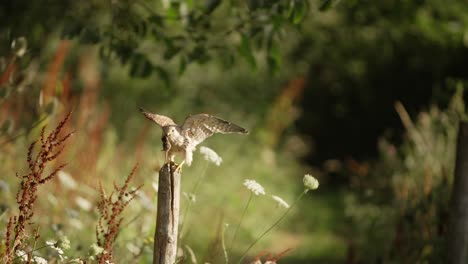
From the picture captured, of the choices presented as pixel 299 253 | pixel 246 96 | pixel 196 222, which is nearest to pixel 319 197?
pixel 246 96

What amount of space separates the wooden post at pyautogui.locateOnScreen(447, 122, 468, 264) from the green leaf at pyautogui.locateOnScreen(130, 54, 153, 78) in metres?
1.77

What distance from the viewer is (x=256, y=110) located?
9547mm

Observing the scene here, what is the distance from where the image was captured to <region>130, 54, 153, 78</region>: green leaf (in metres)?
3.51

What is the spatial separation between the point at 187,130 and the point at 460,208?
69.0 inches

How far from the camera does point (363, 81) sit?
9.80 metres

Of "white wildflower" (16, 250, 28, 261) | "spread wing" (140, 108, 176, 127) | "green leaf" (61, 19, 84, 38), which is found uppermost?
"green leaf" (61, 19, 84, 38)

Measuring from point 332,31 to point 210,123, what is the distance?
3299 mm

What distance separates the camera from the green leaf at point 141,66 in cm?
351

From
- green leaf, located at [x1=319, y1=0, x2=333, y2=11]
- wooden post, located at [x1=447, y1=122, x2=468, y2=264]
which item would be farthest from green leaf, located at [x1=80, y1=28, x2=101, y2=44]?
wooden post, located at [x1=447, y1=122, x2=468, y2=264]

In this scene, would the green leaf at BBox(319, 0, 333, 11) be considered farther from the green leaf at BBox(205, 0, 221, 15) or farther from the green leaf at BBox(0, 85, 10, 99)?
the green leaf at BBox(0, 85, 10, 99)

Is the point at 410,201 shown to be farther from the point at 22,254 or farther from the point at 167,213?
the point at 22,254

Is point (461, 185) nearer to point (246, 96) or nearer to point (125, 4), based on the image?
point (125, 4)

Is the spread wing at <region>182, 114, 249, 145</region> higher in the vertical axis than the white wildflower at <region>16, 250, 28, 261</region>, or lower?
higher

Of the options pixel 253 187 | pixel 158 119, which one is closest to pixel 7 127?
pixel 158 119
